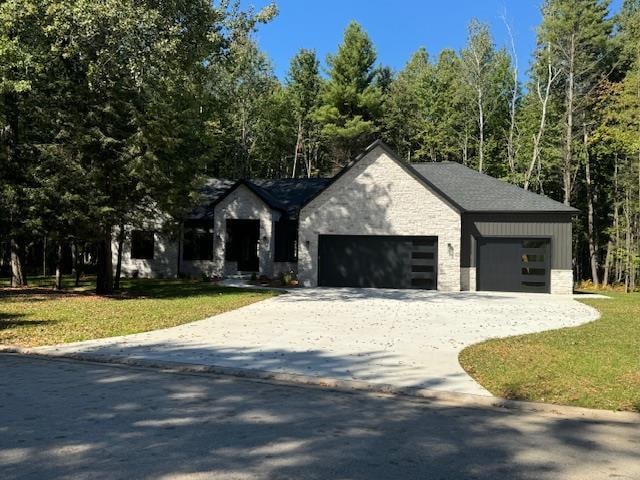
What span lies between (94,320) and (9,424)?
7974 mm

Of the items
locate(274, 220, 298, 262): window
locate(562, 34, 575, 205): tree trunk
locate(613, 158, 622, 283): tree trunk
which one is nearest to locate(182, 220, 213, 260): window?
locate(274, 220, 298, 262): window

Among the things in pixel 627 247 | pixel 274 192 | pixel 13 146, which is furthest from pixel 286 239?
pixel 627 247

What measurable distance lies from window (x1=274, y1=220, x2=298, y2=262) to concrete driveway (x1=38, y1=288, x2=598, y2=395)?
918cm

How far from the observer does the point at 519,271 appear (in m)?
24.0

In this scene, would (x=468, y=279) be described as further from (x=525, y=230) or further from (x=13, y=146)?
(x=13, y=146)

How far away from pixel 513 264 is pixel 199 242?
15725mm

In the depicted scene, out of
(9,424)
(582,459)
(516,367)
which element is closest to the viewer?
(582,459)

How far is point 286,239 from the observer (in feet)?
91.6

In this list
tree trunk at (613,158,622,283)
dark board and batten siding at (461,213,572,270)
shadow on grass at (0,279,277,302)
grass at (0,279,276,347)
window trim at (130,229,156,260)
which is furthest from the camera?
tree trunk at (613,158,622,283)

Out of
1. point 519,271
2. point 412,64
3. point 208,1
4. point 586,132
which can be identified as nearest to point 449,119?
point 586,132

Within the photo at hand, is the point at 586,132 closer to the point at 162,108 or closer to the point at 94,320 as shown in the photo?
the point at 162,108

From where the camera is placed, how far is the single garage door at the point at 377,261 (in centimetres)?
2447

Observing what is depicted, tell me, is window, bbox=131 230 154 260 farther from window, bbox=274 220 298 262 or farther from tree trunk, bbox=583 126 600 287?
tree trunk, bbox=583 126 600 287

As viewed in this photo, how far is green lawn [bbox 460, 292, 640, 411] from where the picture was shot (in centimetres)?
684
